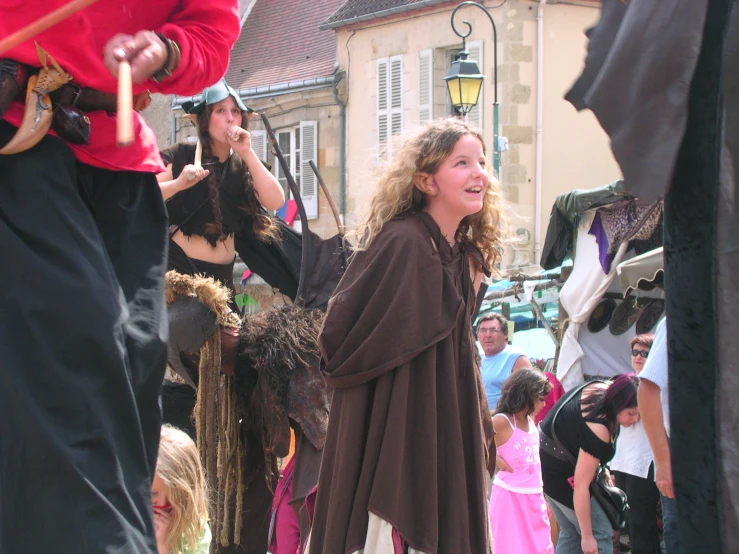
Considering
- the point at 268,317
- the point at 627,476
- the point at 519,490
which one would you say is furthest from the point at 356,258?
the point at 627,476

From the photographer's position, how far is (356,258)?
3688mm

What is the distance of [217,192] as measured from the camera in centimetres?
485

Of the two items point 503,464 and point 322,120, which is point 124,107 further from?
point 322,120

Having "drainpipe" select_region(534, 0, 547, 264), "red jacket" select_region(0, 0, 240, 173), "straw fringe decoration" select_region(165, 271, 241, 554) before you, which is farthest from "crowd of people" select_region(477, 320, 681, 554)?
"drainpipe" select_region(534, 0, 547, 264)

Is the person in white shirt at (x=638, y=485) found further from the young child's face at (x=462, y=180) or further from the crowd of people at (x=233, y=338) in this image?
the young child's face at (x=462, y=180)

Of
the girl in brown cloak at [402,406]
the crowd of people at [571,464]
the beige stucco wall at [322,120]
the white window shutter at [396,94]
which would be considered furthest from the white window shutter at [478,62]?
the girl in brown cloak at [402,406]

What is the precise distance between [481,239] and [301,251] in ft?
4.90

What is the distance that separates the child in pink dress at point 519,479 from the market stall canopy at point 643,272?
208cm

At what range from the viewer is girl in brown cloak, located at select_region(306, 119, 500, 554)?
11.1 ft

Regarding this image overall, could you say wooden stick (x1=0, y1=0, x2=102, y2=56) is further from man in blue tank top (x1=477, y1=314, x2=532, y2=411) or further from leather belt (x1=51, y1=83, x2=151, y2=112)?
man in blue tank top (x1=477, y1=314, x2=532, y2=411)

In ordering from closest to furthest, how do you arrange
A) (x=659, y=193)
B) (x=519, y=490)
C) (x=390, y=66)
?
(x=659, y=193) → (x=519, y=490) → (x=390, y=66)

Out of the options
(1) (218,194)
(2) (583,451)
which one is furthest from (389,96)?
(1) (218,194)

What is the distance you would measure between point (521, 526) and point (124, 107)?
4.68 metres

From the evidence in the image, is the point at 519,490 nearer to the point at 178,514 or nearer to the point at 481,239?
the point at 481,239
